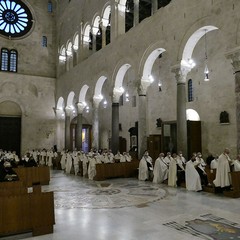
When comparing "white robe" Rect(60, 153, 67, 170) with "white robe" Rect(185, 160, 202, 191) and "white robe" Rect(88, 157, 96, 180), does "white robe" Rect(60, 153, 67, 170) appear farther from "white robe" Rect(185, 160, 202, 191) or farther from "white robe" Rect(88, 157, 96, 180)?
"white robe" Rect(185, 160, 202, 191)

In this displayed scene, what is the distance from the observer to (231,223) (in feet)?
21.6

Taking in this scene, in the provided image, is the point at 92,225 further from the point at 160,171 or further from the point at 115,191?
the point at 160,171

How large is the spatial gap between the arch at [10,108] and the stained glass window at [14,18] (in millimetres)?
6992

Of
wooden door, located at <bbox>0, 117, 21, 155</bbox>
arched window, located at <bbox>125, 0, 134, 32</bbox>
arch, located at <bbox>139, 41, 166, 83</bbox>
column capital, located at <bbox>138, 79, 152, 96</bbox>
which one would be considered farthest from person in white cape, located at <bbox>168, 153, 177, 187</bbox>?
wooden door, located at <bbox>0, 117, 21, 155</bbox>

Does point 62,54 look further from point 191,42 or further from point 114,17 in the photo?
point 191,42

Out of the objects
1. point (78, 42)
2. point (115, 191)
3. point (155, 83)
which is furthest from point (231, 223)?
point (78, 42)

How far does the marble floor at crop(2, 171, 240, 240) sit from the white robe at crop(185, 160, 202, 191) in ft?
→ 1.20

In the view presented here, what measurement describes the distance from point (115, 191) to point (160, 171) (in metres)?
3.03

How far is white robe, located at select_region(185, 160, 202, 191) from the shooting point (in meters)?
10.8

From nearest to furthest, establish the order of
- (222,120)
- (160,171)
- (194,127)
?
(160,171), (222,120), (194,127)

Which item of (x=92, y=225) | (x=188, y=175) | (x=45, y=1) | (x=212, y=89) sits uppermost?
(x=45, y=1)

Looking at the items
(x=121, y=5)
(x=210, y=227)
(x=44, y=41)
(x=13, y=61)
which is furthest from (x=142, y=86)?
(x=44, y=41)

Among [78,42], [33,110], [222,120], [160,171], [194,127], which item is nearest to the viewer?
[160,171]

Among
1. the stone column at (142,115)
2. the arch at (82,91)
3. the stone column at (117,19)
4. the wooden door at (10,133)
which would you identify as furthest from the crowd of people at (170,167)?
the wooden door at (10,133)
